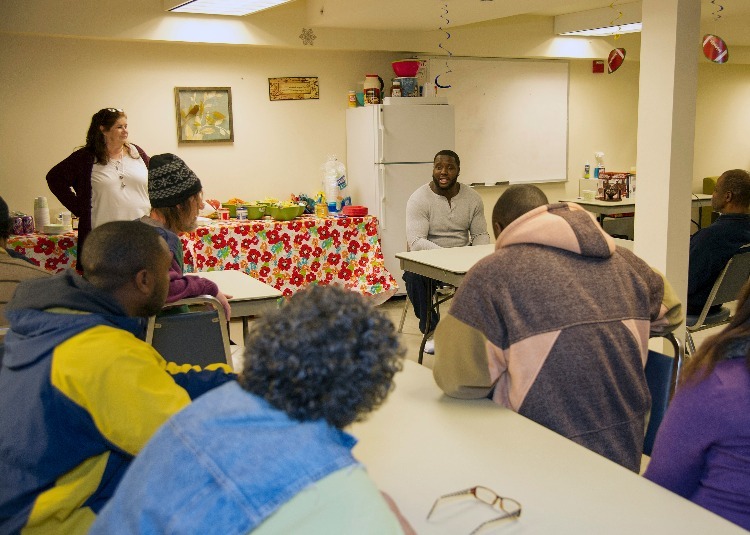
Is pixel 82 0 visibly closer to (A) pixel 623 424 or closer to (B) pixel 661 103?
(B) pixel 661 103

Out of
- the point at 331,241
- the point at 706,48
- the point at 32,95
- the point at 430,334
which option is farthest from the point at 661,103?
the point at 32,95

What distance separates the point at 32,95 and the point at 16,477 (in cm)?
474

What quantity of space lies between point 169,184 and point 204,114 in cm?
337

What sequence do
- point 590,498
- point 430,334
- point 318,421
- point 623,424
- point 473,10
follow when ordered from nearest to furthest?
point 318,421
point 590,498
point 623,424
point 430,334
point 473,10

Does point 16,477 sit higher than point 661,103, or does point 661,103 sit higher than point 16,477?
point 661,103

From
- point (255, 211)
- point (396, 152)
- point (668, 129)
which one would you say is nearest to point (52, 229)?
point (255, 211)

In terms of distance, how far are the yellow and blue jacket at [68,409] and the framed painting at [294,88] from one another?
5.16 meters

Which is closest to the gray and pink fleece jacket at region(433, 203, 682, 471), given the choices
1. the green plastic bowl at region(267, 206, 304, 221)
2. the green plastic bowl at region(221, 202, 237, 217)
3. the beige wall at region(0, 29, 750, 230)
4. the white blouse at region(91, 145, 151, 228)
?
the white blouse at region(91, 145, 151, 228)

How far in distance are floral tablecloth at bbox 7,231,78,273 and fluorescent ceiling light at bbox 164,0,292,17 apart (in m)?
1.75

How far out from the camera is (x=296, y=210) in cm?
605

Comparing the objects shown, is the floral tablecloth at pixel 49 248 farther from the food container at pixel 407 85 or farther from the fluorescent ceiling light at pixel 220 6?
the food container at pixel 407 85

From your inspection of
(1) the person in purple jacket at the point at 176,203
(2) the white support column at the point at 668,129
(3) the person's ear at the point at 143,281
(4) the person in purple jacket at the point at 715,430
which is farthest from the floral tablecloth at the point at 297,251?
(4) the person in purple jacket at the point at 715,430

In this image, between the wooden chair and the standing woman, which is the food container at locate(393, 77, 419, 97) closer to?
the standing woman

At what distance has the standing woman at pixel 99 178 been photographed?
4.77 meters
